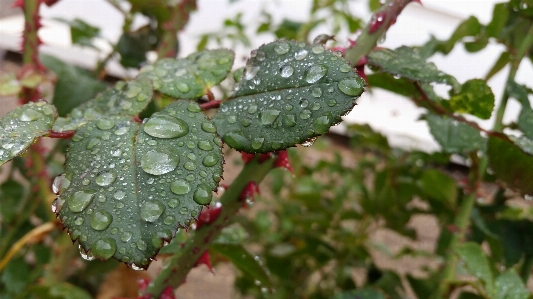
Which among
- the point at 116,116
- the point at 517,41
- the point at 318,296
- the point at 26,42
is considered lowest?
the point at 318,296

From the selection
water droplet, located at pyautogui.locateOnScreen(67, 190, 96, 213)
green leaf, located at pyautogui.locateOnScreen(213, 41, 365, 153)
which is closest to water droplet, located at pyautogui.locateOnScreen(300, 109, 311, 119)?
green leaf, located at pyautogui.locateOnScreen(213, 41, 365, 153)

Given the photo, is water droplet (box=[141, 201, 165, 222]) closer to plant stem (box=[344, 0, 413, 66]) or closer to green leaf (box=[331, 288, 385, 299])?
plant stem (box=[344, 0, 413, 66])

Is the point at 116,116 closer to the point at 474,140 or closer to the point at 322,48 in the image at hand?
the point at 322,48

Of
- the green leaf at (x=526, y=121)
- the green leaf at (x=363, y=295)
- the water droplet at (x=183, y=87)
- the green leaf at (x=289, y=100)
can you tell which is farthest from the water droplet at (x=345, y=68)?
the green leaf at (x=363, y=295)

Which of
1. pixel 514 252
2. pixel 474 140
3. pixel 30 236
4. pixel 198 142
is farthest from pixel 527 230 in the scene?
pixel 30 236

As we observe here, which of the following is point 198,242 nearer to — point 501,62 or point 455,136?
point 455,136

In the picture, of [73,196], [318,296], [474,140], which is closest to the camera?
[73,196]
